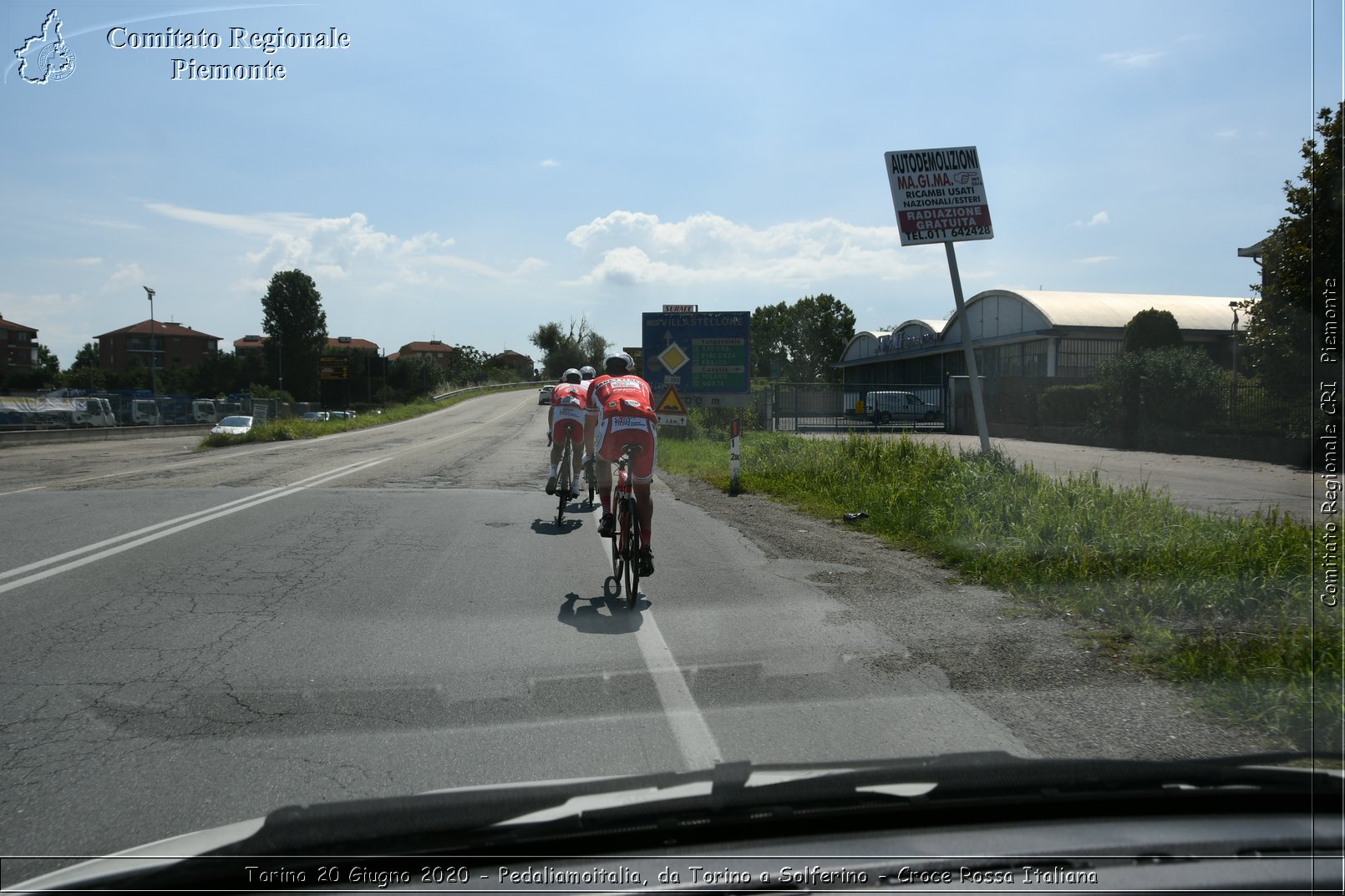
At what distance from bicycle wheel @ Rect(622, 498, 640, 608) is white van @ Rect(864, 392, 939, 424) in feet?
105

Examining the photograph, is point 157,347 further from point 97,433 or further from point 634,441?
point 634,441

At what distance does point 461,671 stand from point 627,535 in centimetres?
212

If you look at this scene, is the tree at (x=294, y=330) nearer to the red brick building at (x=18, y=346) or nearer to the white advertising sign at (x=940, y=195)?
the red brick building at (x=18, y=346)

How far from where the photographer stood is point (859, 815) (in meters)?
2.46

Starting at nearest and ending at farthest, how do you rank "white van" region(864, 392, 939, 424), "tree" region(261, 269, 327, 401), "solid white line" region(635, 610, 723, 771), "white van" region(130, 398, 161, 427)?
"solid white line" region(635, 610, 723, 771) < "white van" region(864, 392, 939, 424) < "white van" region(130, 398, 161, 427) < "tree" region(261, 269, 327, 401)

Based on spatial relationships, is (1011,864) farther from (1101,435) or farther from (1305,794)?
(1101,435)

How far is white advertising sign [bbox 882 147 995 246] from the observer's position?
12602mm

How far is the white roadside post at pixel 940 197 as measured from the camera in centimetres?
1260

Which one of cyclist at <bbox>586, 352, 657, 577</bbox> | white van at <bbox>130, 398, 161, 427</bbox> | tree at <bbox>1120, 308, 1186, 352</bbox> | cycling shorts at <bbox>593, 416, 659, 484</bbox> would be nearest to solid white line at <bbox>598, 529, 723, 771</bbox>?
cyclist at <bbox>586, 352, 657, 577</bbox>

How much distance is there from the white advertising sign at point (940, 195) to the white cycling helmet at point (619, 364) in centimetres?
603

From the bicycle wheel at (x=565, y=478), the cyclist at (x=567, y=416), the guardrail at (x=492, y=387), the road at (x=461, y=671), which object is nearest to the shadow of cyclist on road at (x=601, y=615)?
the road at (x=461, y=671)

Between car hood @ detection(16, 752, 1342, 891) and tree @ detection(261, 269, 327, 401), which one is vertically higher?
tree @ detection(261, 269, 327, 401)

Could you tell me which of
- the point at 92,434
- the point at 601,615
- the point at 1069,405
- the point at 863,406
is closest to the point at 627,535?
the point at 601,615

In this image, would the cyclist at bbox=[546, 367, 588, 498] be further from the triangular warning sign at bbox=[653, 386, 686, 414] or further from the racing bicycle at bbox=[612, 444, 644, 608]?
the triangular warning sign at bbox=[653, 386, 686, 414]
